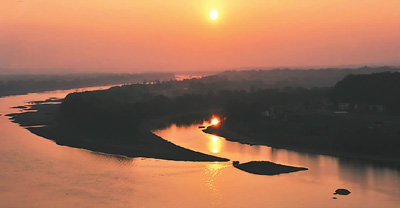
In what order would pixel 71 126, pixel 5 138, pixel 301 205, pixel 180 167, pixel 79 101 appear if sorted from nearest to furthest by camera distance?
pixel 301 205 → pixel 180 167 → pixel 5 138 → pixel 71 126 → pixel 79 101

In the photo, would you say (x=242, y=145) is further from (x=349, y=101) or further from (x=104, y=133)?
(x=349, y=101)

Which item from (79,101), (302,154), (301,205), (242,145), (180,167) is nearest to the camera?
(301,205)

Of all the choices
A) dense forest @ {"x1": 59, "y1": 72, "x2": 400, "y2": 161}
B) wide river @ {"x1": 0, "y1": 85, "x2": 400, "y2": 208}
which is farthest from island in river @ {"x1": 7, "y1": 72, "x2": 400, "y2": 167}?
wide river @ {"x1": 0, "y1": 85, "x2": 400, "y2": 208}

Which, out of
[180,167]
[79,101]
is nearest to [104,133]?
[79,101]

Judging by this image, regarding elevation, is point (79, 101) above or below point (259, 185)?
above

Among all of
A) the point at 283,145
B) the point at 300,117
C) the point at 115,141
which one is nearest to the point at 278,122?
the point at 300,117

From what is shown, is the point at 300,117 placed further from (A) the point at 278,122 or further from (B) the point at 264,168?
(B) the point at 264,168

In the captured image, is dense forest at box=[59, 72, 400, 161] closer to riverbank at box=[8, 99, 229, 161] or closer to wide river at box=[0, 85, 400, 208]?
riverbank at box=[8, 99, 229, 161]
